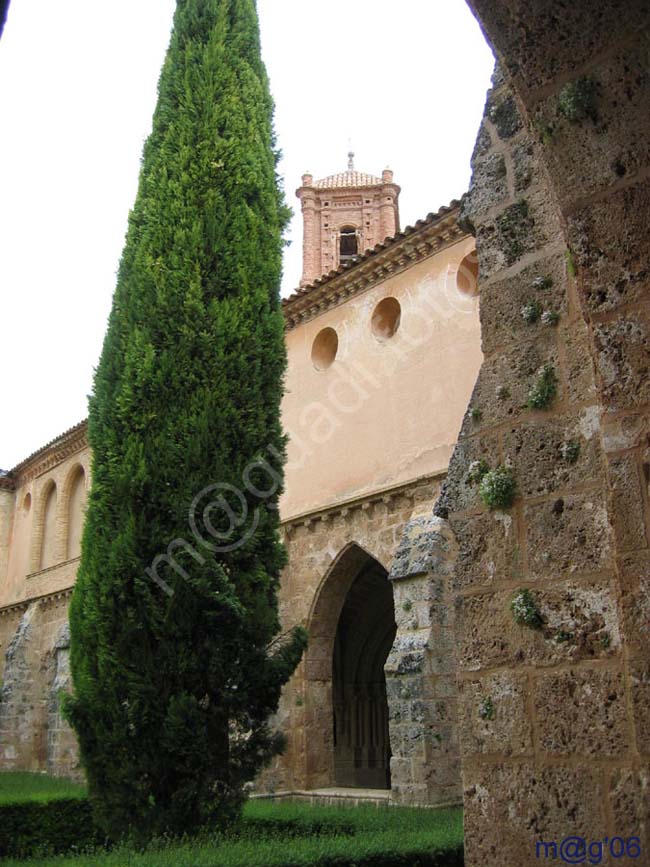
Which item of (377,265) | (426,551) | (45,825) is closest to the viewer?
(45,825)

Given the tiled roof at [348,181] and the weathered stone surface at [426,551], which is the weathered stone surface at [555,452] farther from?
the tiled roof at [348,181]

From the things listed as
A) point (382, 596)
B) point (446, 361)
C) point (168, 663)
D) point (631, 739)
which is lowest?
point (631, 739)

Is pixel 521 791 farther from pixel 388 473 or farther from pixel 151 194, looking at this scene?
pixel 388 473

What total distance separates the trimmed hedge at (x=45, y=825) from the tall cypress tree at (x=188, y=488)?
329cm

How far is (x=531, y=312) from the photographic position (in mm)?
3129

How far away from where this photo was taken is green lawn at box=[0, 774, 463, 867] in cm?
470

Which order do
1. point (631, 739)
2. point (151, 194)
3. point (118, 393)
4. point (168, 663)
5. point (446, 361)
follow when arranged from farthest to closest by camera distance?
1. point (446, 361)
2. point (151, 194)
3. point (118, 393)
4. point (168, 663)
5. point (631, 739)

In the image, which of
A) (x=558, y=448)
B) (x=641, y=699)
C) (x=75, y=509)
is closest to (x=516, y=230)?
(x=558, y=448)

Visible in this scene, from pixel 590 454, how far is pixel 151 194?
6.94 m

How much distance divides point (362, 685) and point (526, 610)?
13694 millimetres

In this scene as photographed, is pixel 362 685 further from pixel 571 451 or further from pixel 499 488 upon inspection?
pixel 571 451

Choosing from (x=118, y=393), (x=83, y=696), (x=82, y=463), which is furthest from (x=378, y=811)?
(x=82, y=463)

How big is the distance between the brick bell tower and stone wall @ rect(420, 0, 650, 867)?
2412 centimetres

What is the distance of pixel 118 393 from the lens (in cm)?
786
